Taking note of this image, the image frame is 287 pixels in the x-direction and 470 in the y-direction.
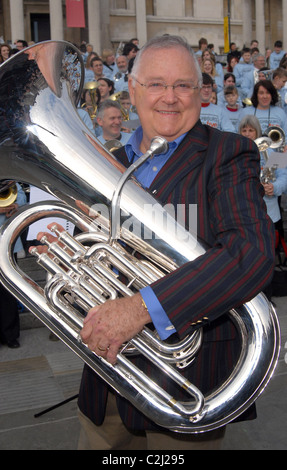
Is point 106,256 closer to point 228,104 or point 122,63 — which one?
point 228,104

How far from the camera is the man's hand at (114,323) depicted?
61.4 inches

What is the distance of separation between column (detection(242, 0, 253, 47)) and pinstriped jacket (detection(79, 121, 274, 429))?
3491 centimetres

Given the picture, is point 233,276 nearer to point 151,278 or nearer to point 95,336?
point 151,278

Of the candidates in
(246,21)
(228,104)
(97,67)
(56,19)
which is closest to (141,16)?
(56,19)

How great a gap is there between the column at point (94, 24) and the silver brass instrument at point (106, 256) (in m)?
28.3

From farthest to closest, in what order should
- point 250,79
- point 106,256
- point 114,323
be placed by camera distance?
point 250,79 → point 106,256 → point 114,323

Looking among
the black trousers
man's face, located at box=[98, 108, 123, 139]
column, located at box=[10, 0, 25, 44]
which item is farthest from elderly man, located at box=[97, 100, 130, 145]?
column, located at box=[10, 0, 25, 44]

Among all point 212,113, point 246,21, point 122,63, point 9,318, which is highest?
point 246,21

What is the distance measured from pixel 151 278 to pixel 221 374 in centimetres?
47

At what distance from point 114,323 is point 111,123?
4.44 m

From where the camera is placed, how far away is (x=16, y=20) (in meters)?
27.8

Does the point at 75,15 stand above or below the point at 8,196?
above

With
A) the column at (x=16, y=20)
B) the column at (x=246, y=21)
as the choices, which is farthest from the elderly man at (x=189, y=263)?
the column at (x=246, y=21)

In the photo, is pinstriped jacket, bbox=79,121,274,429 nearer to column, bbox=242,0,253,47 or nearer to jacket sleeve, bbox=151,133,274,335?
jacket sleeve, bbox=151,133,274,335
